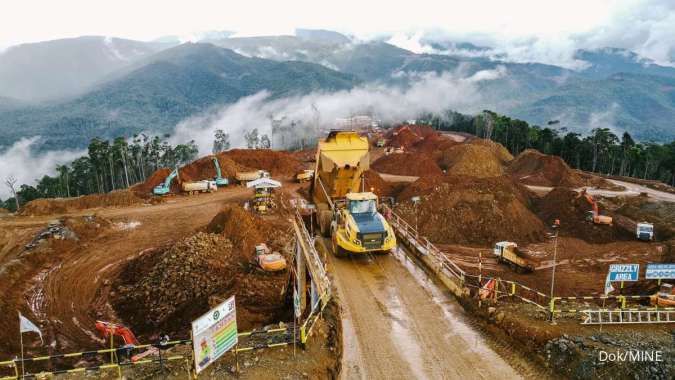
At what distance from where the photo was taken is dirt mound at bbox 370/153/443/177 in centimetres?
5706

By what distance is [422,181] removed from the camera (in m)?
40.3

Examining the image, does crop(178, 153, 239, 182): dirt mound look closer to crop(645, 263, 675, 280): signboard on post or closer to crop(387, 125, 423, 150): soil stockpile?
crop(387, 125, 423, 150): soil stockpile

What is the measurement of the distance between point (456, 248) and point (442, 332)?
53.7 ft

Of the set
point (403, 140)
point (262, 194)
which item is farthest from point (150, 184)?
point (403, 140)

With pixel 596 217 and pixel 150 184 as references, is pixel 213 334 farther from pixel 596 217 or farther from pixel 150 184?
pixel 150 184

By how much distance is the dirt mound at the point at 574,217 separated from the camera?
32.4 m

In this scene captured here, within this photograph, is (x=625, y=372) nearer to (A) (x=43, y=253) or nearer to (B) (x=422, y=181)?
(B) (x=422, y=181)

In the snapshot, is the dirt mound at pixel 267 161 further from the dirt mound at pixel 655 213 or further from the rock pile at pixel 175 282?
the dirt mound at pixel 655 213

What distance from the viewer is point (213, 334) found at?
10.9 metres

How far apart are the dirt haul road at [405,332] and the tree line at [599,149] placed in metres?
66.1

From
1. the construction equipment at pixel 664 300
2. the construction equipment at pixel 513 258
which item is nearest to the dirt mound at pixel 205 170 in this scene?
the construction equipment at pixel 513 258

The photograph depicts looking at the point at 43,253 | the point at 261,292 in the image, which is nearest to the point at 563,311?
the point at 261,292

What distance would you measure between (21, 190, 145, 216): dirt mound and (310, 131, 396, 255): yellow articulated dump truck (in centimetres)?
2613

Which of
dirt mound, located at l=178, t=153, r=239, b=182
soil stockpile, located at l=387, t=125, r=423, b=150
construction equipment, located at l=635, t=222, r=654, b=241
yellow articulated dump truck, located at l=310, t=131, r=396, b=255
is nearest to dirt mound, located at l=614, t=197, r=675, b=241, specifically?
construction equipment, located at l=635, t=222, r=654, b=241
